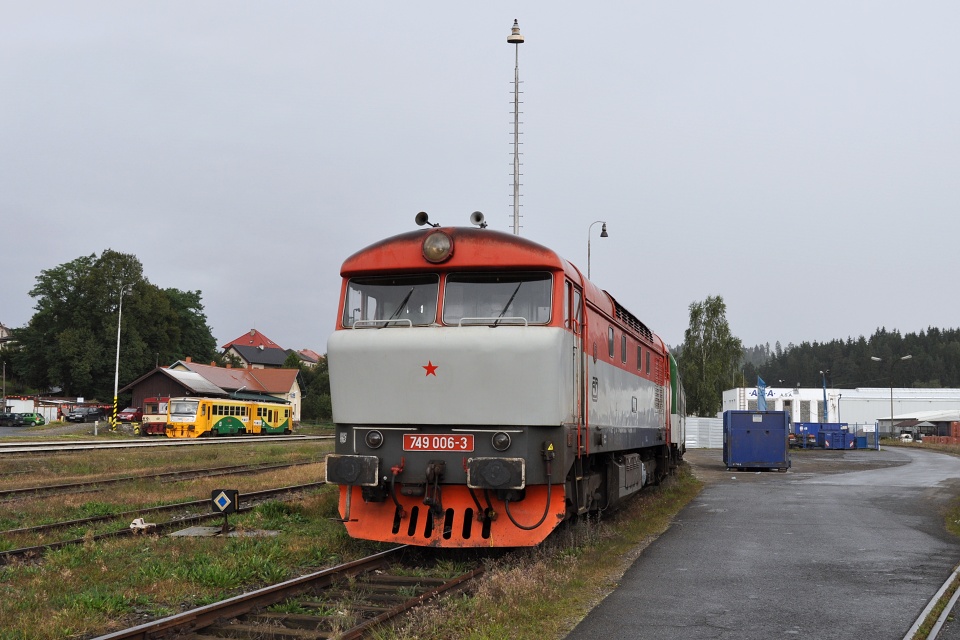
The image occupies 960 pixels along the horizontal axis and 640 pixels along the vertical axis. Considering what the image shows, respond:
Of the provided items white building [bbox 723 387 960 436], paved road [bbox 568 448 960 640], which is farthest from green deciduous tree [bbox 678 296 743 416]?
paved road [bbox 568 448 960 640]

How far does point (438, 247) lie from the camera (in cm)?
996

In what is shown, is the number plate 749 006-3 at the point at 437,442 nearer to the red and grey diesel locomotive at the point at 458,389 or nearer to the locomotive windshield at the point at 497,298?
the red and grey diesel locomotive at the point at 458,389

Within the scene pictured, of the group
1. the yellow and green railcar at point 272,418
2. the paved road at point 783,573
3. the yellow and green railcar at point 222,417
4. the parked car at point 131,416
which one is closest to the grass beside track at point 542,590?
the paved road at point 783,573

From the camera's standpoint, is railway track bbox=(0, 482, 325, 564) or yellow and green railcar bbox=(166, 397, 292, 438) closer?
railway track bbox=(0, 482, 325, 564)

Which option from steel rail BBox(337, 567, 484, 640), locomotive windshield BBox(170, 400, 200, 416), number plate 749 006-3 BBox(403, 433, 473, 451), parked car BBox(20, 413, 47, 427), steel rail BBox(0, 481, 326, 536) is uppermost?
number plate 749 006-3 BBox(403, 433, 473, 451)

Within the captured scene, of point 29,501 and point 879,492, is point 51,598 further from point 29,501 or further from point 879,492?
point 879,492

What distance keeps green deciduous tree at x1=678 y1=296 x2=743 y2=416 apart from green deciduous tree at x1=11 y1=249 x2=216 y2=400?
158 feet

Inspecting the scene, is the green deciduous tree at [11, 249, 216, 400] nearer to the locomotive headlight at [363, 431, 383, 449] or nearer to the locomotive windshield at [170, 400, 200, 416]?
the locomotive windshield at [170, 400, 200, 416]

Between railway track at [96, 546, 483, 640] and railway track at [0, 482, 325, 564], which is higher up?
railway track at [96, 546, 483, 640]

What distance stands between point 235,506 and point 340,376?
3412 mm

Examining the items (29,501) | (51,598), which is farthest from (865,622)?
(29,501)

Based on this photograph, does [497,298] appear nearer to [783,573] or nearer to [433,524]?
[433,524]

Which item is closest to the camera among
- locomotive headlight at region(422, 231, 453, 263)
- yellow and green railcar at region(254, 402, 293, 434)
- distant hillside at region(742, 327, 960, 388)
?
locomotive headlight at region(422, 231, 453, 263)

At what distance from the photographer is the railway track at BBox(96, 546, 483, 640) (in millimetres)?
6684
